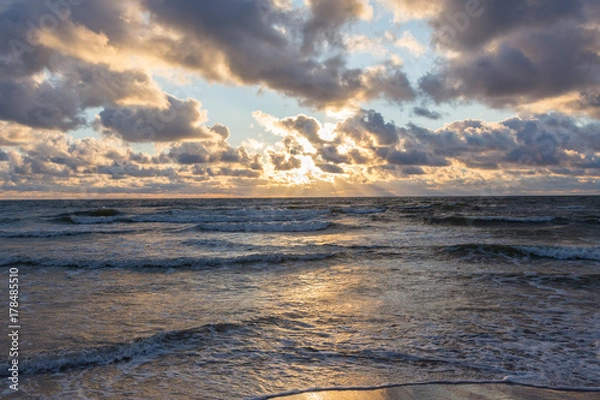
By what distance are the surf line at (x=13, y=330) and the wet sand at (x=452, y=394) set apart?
4.05 m

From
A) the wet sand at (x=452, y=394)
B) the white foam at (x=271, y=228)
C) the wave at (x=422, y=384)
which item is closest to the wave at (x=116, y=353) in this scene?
the wave at (x=422, y=384)

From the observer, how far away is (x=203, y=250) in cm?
1970

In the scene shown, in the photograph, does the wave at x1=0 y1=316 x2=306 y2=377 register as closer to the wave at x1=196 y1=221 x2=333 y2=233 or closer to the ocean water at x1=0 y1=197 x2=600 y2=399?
the ocean water at x1=0 y1=197 x2=600 y2=399

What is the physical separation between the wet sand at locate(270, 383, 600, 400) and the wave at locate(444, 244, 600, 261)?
13.7m

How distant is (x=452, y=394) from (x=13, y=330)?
8.16 metres

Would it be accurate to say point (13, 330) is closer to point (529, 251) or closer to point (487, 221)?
point (529, 251)

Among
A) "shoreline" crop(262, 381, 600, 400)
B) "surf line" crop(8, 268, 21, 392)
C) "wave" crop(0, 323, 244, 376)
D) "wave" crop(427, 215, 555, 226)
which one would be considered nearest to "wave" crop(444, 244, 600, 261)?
"shoreline" crop(262, 381, 600, 400)

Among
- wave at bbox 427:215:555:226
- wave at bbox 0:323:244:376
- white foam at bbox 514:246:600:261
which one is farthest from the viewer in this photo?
wave at bbox 427:215:555:226

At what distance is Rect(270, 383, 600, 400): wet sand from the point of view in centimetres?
507

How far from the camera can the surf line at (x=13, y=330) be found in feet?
18.6

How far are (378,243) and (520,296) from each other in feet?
37.8

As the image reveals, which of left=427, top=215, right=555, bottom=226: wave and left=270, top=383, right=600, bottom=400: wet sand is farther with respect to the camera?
left=427, top=215, right=555, bottom=226: wave

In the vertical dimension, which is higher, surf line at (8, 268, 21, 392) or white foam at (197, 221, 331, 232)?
surf line at (8, 268, 21, 392)

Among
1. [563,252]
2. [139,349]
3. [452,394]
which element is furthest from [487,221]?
[139,349]
